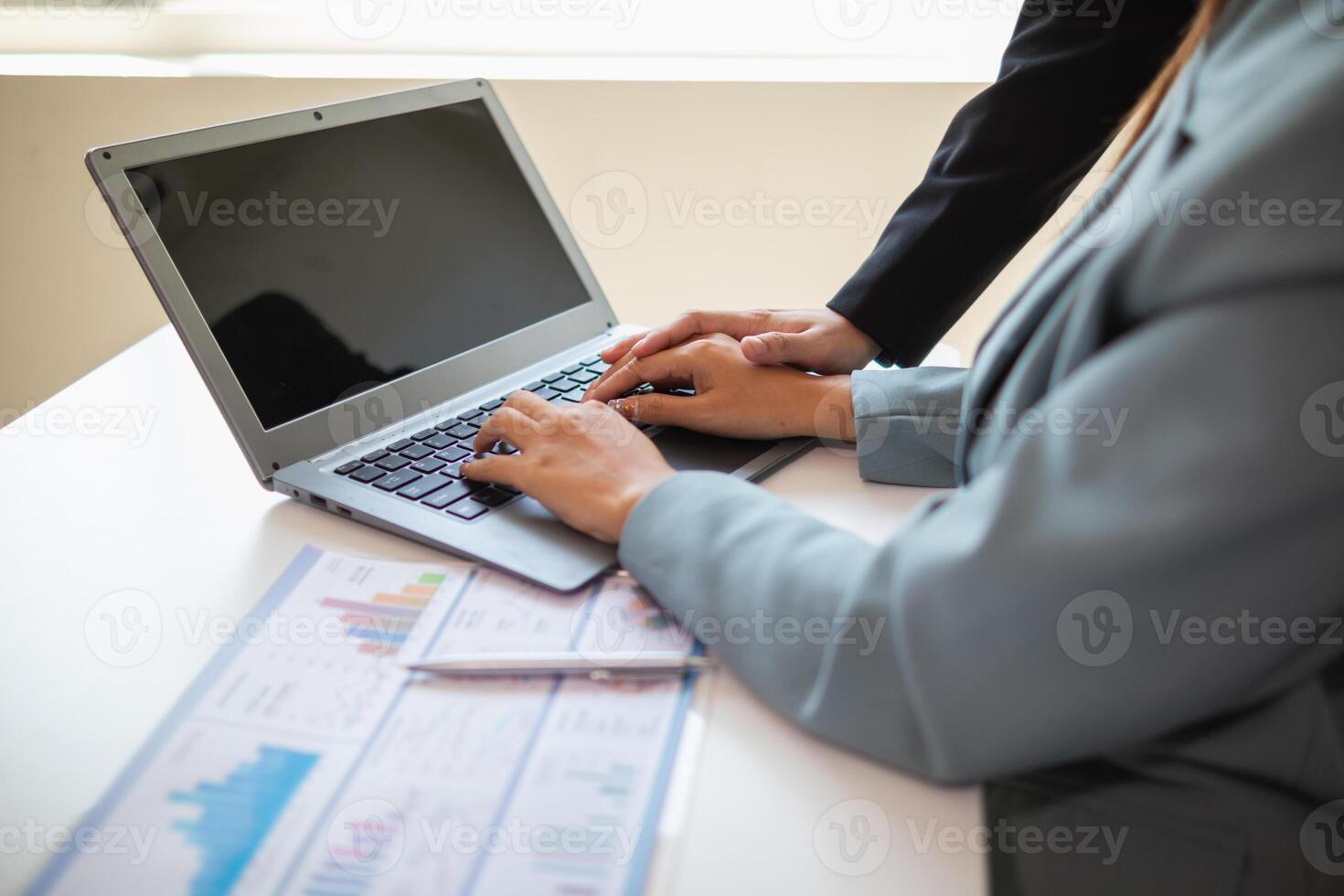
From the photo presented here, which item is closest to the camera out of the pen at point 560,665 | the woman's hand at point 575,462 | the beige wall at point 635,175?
the pen at point 560,665

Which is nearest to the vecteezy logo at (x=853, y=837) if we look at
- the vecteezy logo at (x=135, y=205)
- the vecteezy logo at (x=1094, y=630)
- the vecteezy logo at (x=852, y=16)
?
the vecteezy logo at (x=1094, y=630)

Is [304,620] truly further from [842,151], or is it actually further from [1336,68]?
[842,151]

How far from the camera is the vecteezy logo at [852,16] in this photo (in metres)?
1.58

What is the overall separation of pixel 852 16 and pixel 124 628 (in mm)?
1407

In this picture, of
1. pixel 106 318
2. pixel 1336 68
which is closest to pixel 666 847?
pixel 1336 68

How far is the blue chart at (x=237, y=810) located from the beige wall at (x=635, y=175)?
127 cm

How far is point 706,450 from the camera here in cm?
82
